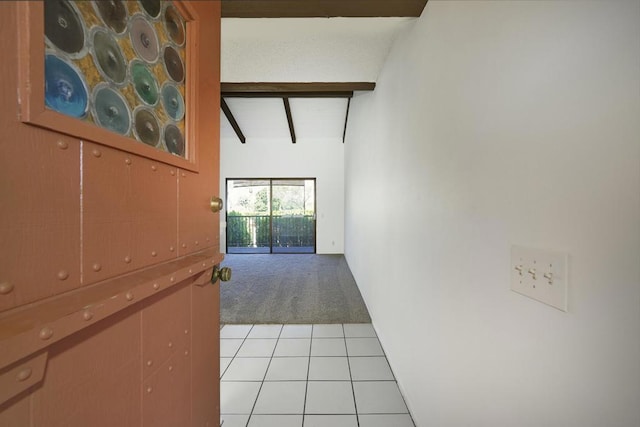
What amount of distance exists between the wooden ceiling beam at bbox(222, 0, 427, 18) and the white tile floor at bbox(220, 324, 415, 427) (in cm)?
224

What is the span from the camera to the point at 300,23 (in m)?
1.51

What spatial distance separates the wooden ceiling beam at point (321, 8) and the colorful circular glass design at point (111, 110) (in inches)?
45.7

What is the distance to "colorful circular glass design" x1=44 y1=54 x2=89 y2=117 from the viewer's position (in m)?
0.38

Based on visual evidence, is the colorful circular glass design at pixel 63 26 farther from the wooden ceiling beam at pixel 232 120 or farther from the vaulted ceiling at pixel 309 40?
the wooden ceiling beam at pixel 232 120

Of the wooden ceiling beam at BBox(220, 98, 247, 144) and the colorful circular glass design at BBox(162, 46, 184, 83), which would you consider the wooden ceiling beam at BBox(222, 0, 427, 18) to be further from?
the wooden ceiling beam at BBox(220, 98, 247, 144)

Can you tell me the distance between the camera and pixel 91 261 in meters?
0.44

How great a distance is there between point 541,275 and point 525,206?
0.17m

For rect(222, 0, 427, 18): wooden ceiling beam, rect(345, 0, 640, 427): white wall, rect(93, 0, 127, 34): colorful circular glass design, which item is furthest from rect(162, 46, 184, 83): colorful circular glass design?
rect(345, 0, 640, 427): white wall

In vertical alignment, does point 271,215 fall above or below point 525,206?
below

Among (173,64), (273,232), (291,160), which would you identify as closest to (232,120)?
(291,160)

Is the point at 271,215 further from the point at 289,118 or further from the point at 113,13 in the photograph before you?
the point at 113,13

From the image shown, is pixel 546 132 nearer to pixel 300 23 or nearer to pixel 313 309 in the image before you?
pixel 300 23

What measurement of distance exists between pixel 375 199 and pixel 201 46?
1.83 meters

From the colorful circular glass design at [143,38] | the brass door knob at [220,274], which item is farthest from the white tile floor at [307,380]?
the colorful circular glass design at [143,38]
